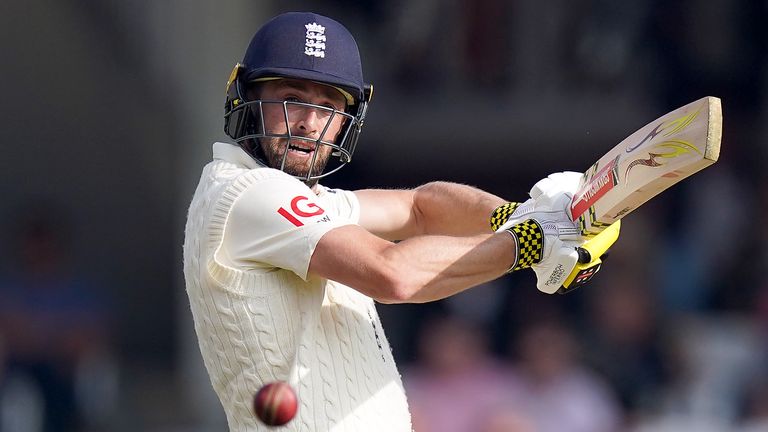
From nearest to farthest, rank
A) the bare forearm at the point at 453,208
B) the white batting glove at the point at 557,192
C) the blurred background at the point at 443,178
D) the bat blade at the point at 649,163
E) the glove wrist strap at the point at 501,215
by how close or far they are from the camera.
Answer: the bat blade at the point at 649,163, the white batting glove at the point at 557,192, the glove wrist strap at the point at 501,215, the bare forearm at the point at 453,208, the blurred background at the point at 443,178

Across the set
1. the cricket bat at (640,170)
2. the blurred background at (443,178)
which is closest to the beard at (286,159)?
the cricket bat at (640,170)

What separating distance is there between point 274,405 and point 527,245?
695 millimetres

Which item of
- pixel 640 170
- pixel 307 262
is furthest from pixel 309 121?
pixel 640 170

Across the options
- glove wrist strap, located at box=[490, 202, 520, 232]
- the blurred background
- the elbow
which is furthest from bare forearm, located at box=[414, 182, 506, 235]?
the blurred background

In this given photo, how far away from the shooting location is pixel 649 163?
2.95 m

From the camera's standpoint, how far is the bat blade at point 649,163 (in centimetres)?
279

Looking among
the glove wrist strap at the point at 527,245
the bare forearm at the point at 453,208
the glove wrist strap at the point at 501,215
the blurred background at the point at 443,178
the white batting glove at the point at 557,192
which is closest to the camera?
the glove wrist strap at the point at 527,245

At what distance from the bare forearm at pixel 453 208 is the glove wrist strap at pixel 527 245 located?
53 cm

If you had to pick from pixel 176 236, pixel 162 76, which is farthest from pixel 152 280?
pixel 162 76

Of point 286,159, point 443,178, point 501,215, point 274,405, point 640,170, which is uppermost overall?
point 640,170

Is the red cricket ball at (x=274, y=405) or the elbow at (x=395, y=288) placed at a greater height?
the elbow at (x=395, y=288)

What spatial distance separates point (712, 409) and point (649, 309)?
65 cm

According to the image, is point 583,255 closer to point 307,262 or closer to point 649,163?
point 649,163

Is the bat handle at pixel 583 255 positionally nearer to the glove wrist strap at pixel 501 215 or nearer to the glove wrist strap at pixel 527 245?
the glove wrist strap at pixel 527 245
